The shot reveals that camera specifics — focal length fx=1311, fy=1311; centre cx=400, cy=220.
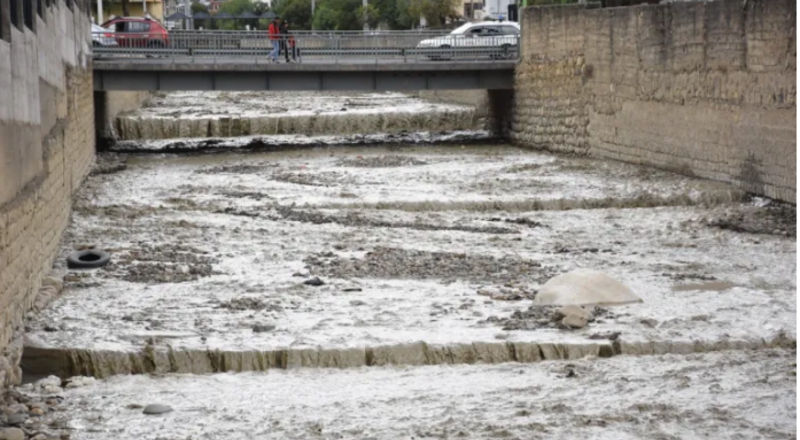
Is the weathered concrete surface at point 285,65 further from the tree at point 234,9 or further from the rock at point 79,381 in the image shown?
the tree at point 234,9

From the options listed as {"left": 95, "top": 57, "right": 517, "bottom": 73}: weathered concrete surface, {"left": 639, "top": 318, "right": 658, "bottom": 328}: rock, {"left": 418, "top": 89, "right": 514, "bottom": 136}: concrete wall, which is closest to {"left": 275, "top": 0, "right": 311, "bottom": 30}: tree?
{"left": 418, "top": 89, "right": 514, "bottom": 136}: concrete wall

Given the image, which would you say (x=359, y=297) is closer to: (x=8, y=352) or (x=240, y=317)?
(x=240, y=317)

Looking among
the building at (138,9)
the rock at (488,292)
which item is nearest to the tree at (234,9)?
the building at (138,9)

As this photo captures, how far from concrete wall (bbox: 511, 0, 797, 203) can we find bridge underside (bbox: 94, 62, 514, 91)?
111 cm

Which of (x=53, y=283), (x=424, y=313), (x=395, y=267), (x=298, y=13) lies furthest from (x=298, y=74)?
(x=298, y=13)

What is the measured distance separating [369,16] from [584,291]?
56.2 m

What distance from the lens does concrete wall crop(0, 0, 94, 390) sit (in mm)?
11172

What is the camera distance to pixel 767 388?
10555 millimetres

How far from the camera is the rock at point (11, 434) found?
9.20 m

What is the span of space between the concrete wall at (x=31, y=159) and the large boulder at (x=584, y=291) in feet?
17.1

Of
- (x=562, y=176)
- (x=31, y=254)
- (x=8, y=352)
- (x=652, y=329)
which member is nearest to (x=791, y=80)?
(x=562, y=176)

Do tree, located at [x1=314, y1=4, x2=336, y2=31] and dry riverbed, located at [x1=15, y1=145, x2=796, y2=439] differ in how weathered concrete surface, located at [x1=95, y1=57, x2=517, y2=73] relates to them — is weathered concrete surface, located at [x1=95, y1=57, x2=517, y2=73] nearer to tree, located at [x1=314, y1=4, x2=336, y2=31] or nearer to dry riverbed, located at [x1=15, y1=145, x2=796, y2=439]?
dry riverbed, located at [x1=15, y1=145, x2=796, y2=439]

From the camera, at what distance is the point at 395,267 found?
52.7 ft

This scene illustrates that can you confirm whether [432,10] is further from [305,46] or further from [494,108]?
[305,46]
